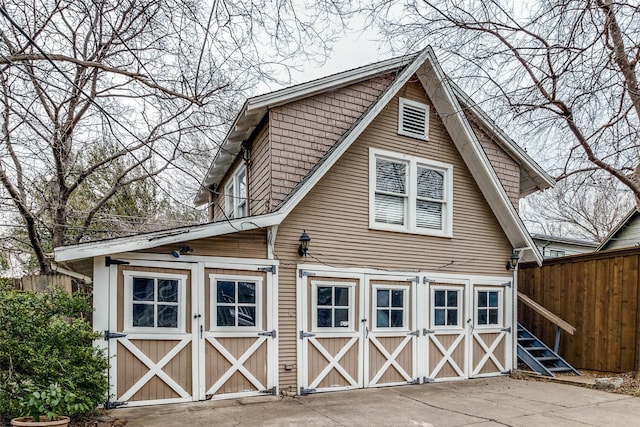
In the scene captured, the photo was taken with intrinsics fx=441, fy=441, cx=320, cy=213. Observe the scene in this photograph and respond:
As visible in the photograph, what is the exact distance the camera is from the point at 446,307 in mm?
8383

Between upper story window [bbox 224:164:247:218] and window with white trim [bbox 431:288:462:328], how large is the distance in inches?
157

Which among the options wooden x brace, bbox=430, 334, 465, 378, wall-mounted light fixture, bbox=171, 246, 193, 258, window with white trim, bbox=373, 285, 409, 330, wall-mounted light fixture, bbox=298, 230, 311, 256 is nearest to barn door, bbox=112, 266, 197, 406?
wall-mounted light fixture, bbox=171, 246, 193, 258

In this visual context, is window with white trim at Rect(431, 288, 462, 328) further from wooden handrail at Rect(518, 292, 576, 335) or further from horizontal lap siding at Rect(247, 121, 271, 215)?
horizontal lap siding at Rect(247, 121, 271, 215)

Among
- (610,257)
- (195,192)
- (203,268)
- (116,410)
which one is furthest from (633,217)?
(116,410)

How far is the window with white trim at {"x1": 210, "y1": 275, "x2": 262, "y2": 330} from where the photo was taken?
6.45m

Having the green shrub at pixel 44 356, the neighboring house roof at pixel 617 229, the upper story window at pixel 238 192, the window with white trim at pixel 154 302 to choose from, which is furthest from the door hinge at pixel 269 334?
the neighboring house roof at pixel 617 229

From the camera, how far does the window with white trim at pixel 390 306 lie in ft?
25.1

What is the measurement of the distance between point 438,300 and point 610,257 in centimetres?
363

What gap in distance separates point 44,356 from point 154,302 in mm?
1457

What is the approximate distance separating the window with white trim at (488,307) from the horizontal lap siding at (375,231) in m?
0.45

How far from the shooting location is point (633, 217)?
55.4 feet

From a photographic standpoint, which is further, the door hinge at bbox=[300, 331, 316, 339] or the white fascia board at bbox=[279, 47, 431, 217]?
the door hinge at bbox=[300, 331, 316, 339]

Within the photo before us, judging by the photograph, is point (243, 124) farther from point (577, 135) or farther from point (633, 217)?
point (633, 217)

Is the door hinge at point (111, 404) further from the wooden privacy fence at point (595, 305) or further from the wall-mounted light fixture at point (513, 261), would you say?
the wooden privacy fence at point (595, 305)
